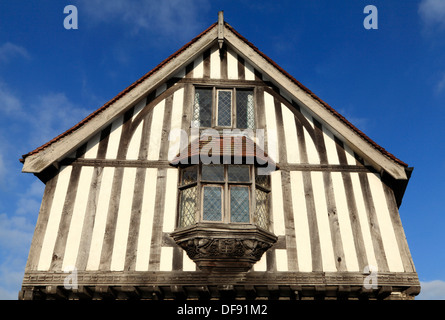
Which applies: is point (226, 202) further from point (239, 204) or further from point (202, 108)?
point (202, 108)

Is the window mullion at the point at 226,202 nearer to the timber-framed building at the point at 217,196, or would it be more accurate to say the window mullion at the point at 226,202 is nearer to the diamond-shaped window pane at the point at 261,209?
the timber-framed building at the point at 217,196

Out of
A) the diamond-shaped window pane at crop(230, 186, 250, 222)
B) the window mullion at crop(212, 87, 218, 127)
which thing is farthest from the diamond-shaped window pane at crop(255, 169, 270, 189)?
the window mullion at crop(212, 87, 218, 127)

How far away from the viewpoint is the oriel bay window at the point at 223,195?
7.98 m

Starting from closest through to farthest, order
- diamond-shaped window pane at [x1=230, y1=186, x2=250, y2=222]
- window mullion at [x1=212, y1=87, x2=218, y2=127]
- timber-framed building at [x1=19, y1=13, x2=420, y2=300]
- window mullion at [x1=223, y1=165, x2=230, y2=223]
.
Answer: timber-framed building at [x1=19, y1=13, x2=420, y2=300] → window mullion at [x1=223, y1=165, x2=230, y2=223] → diamond-shaped window pane at [x1=230, y1=186, x2=250, y2=222] → window mullion at [x1=212, y1=87, x2=218, y2=127]

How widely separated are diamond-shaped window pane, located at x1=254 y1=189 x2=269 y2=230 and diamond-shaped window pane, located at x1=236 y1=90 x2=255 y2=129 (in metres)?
1.96

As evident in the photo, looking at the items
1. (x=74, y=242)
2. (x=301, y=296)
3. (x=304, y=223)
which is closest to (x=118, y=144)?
(x=74, y=242)

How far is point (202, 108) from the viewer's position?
32.3ft

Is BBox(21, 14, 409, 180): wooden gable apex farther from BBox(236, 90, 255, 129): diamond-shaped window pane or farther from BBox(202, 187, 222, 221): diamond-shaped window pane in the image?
BBox(202, 187, 222, 221): diamond-shaped window pane

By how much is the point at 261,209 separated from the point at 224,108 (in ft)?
9.97

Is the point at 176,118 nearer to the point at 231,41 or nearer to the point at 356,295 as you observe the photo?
the point at 231,41

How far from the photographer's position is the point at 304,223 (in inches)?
326

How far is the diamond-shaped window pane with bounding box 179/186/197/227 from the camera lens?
8070 mm

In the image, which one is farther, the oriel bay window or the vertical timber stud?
the vertical timber stud
